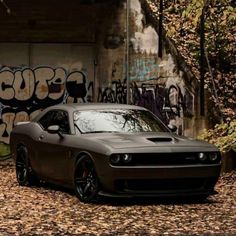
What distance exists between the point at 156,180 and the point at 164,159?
34cm

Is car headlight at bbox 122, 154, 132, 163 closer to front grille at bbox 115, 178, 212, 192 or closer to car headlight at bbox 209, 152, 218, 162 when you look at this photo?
front grille at bbox 115, 178, 212, 192

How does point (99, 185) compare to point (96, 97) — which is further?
point (96, 97)

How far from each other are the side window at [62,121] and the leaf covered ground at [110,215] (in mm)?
1076

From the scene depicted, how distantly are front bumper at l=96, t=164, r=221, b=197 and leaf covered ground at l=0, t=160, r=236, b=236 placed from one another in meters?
0.21

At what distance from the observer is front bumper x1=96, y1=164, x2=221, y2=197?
970cm

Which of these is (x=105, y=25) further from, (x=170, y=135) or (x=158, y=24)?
(x=170, y=135)

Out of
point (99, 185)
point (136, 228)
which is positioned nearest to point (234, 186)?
point (99, 185)

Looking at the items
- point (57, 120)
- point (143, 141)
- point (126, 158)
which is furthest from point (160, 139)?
point (57, 120)

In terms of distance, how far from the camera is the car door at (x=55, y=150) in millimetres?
10875

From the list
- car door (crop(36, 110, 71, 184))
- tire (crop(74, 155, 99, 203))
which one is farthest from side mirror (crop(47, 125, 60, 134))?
tire (crop(74, 155, 99, 203))

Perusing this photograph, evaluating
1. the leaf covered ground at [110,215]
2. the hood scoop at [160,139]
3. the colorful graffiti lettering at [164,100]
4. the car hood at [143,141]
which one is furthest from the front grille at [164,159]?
the colorful graffiti lettering at [164,100]

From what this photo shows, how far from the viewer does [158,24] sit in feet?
55.6

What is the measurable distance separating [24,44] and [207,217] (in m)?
11.8

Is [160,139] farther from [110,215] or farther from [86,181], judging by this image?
[110,215]
